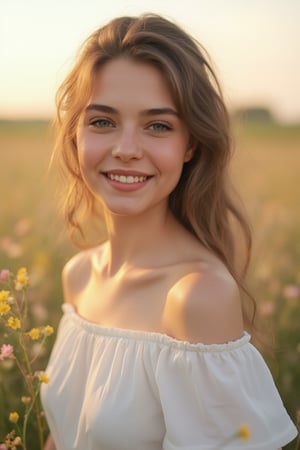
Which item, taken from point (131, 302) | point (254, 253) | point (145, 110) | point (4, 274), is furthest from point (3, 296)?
point (254, 253)

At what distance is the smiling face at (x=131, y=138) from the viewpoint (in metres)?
2.09

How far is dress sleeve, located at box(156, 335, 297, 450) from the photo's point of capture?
6.42 feet

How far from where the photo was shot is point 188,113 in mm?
2152

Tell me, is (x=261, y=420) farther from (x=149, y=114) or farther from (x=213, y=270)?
(x=149, y=114)

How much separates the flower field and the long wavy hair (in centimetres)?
32

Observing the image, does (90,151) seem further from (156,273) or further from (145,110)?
(156,273)

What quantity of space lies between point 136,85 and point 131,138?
149 millimetres

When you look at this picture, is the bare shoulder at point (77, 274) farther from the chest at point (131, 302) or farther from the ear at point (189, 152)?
the ear at point (189, 152)

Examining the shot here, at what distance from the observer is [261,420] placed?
6.61ft

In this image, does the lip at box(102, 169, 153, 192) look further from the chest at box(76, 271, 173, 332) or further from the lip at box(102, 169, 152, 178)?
the chest at box(76, 271, 173, 332)

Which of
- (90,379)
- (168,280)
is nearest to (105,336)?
(90,379)

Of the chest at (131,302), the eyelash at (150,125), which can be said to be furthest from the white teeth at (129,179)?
A: the chest at (131,302)

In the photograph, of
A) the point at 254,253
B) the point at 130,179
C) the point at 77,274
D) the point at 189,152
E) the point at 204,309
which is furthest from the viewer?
the point at 254,253

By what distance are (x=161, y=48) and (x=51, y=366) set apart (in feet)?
3.66
